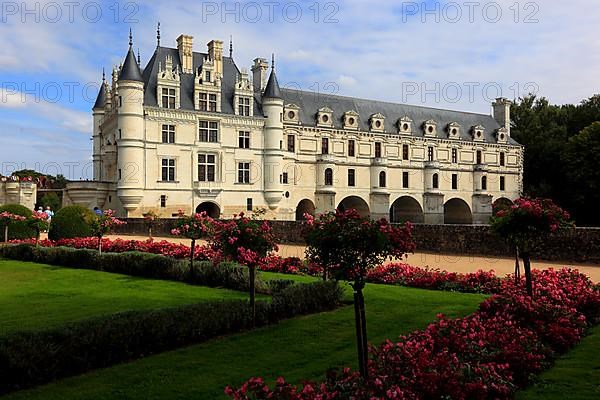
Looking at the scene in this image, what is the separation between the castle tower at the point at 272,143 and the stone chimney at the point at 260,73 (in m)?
4.32

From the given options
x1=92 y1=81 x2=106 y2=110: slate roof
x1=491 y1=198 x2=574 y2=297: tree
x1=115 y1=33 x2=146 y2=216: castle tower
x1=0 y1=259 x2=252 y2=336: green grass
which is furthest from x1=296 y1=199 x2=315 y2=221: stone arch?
x1=491 y1=198 x2=574 y2=297: tree

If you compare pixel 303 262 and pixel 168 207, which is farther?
pixel 168 207

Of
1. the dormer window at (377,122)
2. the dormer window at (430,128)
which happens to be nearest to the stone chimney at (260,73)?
the dormer window at (377,122)

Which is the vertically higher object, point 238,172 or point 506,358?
point 238,172

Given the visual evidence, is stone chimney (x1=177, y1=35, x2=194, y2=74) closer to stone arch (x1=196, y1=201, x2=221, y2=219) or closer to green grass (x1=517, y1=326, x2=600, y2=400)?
stone arch (x1=196, y1=201, x2=221, y2=219)

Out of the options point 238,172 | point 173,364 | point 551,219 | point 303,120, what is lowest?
point 173,364

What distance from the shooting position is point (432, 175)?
156 ft

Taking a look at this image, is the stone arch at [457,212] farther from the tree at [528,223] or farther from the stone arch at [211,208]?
the tree at [528,223]

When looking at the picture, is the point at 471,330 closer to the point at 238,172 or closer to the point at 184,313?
the point at 184,313

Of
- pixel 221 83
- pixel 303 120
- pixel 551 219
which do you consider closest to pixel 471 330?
pixel 551 219

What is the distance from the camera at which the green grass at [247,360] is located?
234 inches

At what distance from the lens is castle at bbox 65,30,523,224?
35156 mm

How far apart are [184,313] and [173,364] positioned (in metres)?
1.12

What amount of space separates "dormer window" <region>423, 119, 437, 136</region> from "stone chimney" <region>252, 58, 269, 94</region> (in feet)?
47.4
